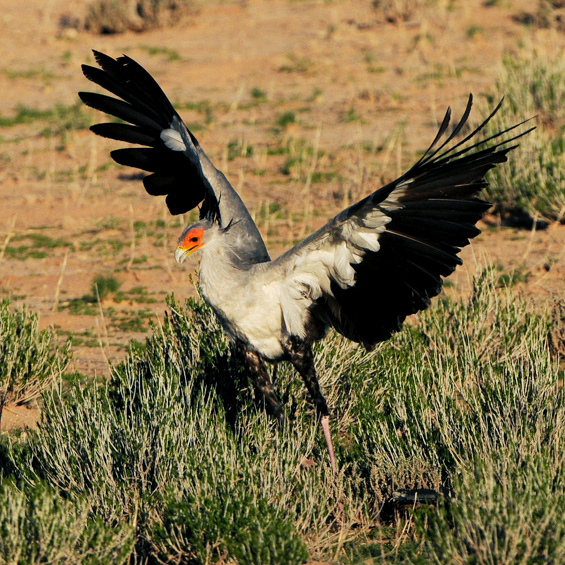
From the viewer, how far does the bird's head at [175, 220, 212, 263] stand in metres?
4.73

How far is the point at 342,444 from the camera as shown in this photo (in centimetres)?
552

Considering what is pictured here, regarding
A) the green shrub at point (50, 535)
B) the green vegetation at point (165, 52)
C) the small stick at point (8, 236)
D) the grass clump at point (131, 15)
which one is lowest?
the small stick at point (8, 236)

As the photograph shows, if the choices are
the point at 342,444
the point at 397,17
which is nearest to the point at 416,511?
the point at 342,444

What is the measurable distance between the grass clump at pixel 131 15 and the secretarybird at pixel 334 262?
12155 mm

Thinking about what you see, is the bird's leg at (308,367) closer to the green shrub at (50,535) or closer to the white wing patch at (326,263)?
the white wing patch at (326,263)

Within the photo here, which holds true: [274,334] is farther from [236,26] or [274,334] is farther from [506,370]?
[236,26]

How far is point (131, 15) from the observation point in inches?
668

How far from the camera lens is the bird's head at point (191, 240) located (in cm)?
473

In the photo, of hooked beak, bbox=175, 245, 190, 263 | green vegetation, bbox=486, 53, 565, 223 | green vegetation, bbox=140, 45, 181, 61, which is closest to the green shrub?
hooked beak, bbox=175, 245, 190, 263

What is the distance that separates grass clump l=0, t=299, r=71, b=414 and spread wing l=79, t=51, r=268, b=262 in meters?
1.27

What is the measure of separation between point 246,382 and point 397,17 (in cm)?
1228

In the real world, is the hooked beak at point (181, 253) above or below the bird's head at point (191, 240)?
below

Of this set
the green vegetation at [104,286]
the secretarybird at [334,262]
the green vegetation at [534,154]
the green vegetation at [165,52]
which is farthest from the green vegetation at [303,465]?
the green vegetation at [165,52]

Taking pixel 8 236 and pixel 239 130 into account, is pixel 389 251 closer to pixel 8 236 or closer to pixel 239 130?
pixel 8 236
